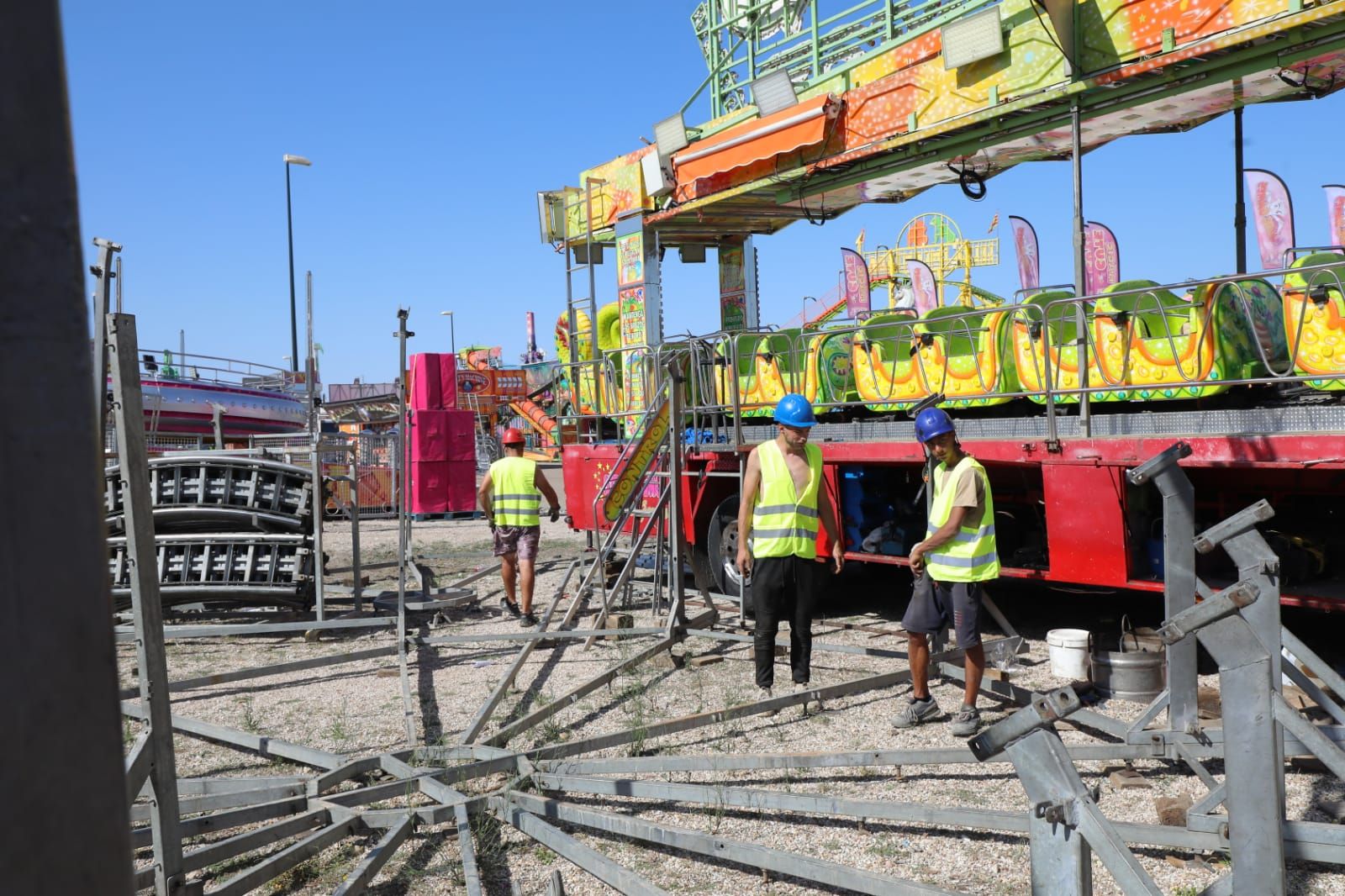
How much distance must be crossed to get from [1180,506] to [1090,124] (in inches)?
181

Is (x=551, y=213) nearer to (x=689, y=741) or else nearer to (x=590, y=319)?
(x=590, y=319)

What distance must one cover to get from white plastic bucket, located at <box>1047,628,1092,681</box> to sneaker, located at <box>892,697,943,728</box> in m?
1.13

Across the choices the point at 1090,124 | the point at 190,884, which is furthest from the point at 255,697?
the point at 1090,124

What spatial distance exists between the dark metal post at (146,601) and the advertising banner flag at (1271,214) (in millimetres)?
6894

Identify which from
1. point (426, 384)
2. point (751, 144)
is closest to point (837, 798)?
point (751, 144)

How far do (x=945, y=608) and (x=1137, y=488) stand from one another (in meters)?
1.75

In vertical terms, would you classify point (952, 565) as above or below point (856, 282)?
below

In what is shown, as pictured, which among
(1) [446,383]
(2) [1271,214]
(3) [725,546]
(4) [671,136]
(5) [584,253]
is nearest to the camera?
(2) [1271,214]

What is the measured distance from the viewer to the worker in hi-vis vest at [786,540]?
673 cm

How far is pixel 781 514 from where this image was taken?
22.1ft

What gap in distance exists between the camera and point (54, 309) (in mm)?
1071

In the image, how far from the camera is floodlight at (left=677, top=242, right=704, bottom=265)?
1285 cm

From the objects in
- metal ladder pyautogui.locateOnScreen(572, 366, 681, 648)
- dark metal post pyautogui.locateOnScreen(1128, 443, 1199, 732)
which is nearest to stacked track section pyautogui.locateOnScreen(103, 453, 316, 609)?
metal ladder pyautogui.locateOnScreen(572, 366, 681, 648)

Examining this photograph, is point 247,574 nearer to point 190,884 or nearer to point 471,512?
point 190,884
